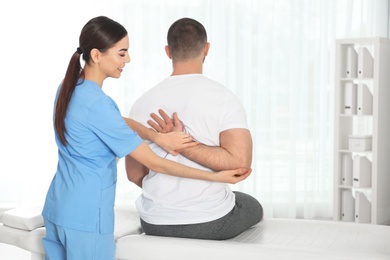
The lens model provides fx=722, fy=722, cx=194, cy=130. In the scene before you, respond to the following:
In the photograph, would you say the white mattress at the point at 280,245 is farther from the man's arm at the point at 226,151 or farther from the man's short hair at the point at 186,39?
the man's short hair at the point at 186,39

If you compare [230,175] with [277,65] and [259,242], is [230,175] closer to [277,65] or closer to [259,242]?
[259,242]

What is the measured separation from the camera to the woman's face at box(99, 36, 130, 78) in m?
2.24

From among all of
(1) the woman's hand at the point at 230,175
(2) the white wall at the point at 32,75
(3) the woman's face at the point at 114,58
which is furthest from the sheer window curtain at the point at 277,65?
(3) the woman's face at the point at 114,58

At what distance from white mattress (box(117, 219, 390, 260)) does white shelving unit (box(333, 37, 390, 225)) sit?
73.1 inches

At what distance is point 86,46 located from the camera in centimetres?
224

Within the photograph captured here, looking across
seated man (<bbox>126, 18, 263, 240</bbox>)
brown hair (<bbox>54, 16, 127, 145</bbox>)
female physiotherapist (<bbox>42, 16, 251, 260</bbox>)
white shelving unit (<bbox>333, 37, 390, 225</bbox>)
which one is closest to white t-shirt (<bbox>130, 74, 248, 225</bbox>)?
seated man (<bbox>126, 18, 263, 240</bbox>)

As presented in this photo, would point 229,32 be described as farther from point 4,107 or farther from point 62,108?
point 62,108

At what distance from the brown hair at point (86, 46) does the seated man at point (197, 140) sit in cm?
29

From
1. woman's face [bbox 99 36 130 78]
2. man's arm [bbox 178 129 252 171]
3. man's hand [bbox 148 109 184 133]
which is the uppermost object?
woman's face [bbox 99 36 130 78]

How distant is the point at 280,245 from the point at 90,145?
719 millimetres

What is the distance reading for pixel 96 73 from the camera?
2262 millimetres

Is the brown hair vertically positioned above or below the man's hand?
above

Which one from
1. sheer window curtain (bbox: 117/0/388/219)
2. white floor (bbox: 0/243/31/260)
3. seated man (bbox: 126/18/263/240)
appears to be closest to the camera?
seated man (bbox: 126/18/263/240)

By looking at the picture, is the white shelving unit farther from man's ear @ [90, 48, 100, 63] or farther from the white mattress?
man's ear @ [90, 48, 100, 63]
